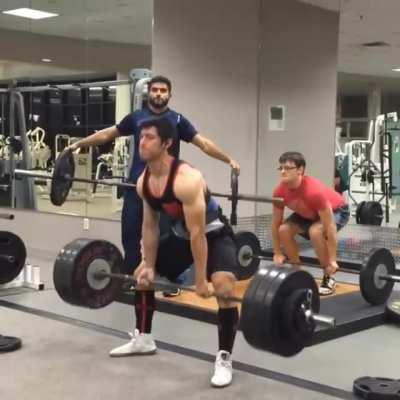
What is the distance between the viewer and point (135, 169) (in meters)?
3.49

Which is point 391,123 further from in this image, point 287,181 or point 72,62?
point 72,62

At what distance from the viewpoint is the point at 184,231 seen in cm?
287

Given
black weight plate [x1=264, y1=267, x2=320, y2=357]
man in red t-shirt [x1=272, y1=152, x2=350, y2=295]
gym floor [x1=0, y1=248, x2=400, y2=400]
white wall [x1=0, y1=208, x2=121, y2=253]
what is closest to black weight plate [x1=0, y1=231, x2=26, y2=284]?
gym floor [x1=0, y1=248, x2=400, y2=400]

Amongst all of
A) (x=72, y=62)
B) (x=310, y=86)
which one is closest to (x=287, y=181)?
(x=310, y=86)

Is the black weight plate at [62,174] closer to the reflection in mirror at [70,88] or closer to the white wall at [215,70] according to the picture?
the white wall at [215,70]

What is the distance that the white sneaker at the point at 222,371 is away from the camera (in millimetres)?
2887

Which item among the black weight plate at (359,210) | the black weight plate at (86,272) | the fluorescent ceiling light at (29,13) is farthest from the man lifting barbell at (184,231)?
the fluorescent ceiling light at (29,13)

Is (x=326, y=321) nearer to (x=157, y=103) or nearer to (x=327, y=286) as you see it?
(x=157, y=103)

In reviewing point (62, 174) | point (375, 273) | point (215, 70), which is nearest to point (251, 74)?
point (215, 70)

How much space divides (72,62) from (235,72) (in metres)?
1.70

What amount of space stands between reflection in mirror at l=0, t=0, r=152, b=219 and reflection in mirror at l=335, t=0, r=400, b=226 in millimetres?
1997

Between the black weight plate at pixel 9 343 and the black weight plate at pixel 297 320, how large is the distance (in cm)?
170

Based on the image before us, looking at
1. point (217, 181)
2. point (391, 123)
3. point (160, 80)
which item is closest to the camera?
point (160, 80)

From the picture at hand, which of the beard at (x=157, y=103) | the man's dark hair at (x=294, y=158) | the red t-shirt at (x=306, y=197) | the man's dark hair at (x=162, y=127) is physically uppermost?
the beard at (x=157, y=103)
